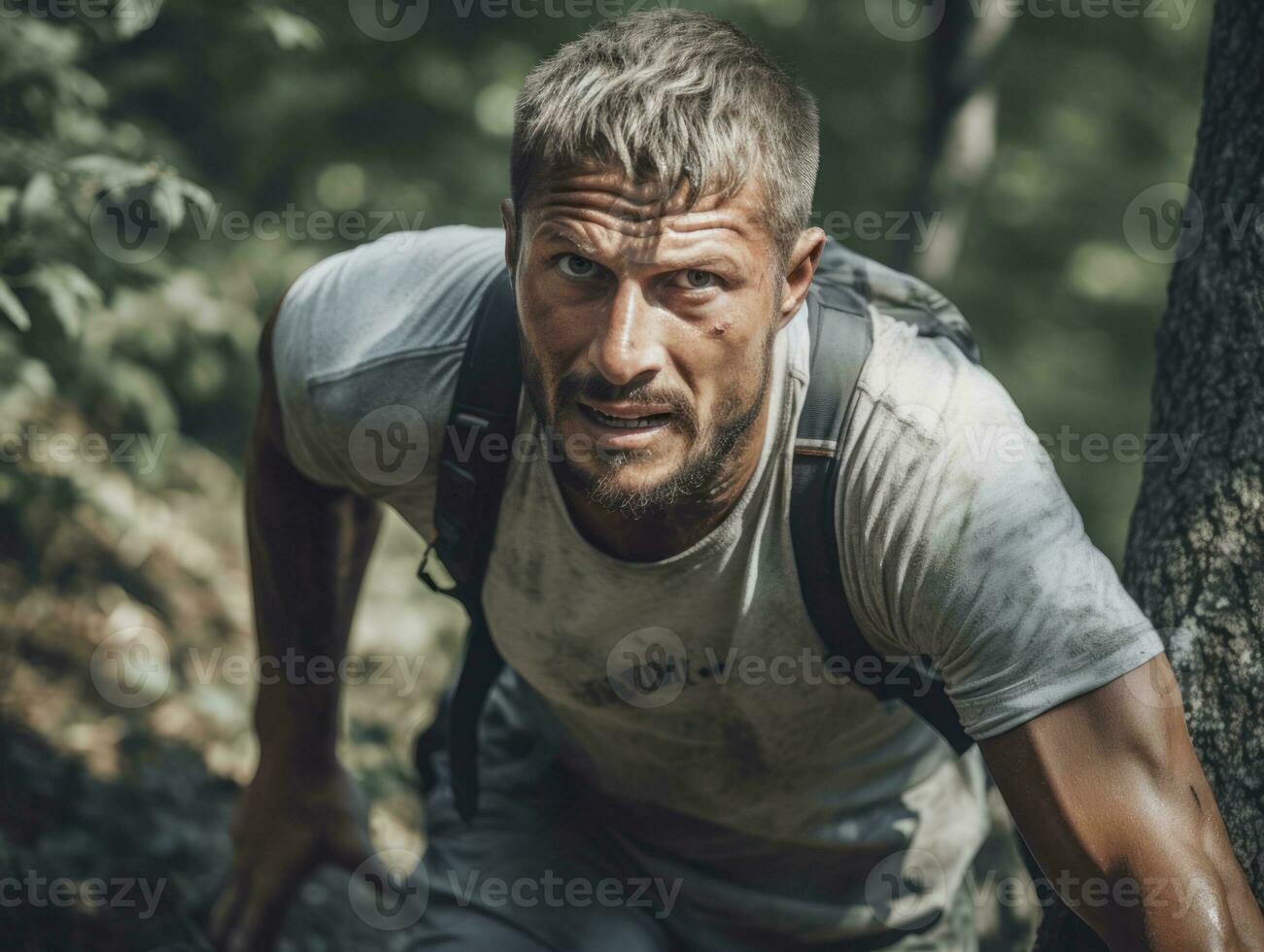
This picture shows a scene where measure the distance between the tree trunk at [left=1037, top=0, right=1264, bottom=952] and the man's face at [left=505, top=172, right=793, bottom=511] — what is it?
2.69ft

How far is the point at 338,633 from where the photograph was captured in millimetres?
3070

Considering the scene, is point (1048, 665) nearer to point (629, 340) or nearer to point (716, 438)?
point (716, 438)

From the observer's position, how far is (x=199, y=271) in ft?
14.6

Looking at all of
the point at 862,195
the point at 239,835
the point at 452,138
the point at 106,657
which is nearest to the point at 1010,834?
the point at 239,835

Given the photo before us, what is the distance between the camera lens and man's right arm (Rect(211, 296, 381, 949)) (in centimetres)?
289

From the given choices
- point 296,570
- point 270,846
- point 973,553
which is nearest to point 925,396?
point 973,553

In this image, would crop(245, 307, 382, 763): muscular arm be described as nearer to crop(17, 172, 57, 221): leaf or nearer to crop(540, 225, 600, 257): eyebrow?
crop(17, 172, 57, 221): leaf

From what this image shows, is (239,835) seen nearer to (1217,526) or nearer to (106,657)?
(106,657)

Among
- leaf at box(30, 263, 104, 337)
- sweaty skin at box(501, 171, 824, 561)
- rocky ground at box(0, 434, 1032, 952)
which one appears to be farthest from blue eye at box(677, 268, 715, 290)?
rocky ground at box(0, 434, 1032, 952)

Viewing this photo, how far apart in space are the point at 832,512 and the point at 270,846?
1850 mm

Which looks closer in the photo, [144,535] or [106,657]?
[106,657]

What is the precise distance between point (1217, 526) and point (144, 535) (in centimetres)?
365

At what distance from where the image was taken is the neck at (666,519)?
219 centimetres

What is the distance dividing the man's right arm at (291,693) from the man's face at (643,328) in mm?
963
